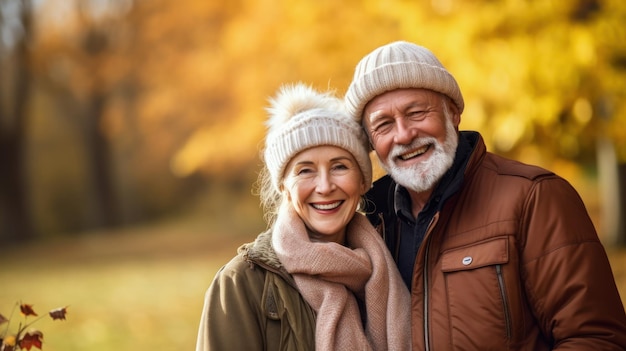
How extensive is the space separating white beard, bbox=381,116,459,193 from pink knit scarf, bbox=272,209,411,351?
1.14 ft

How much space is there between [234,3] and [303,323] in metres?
12.0

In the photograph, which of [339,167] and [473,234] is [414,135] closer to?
[339,167]

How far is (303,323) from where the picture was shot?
305cm

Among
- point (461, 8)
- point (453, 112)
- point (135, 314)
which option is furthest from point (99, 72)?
point (453, 112)

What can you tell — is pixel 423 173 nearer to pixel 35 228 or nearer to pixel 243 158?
pixel 243 158

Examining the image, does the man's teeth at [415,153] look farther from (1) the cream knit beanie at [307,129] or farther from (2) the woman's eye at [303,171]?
(2) the woman's eye at [303,171]

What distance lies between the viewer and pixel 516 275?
9.45 ft

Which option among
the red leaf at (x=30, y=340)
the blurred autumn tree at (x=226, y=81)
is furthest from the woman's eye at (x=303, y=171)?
the blurred autumn tree at (x=226, y=81)

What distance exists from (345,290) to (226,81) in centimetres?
1180

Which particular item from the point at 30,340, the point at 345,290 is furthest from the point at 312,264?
the point at 30,340

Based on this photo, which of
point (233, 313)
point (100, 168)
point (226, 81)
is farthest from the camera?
point (100, 168)

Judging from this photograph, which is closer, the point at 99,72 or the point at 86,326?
the point at 86,326

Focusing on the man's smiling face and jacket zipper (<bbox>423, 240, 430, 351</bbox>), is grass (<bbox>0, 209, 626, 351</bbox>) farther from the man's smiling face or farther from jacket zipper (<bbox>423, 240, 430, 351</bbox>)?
jacket zipper (<bbox>423, 240, 430, 351</bbox>)

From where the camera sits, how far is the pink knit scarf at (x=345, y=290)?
306 centimetres
